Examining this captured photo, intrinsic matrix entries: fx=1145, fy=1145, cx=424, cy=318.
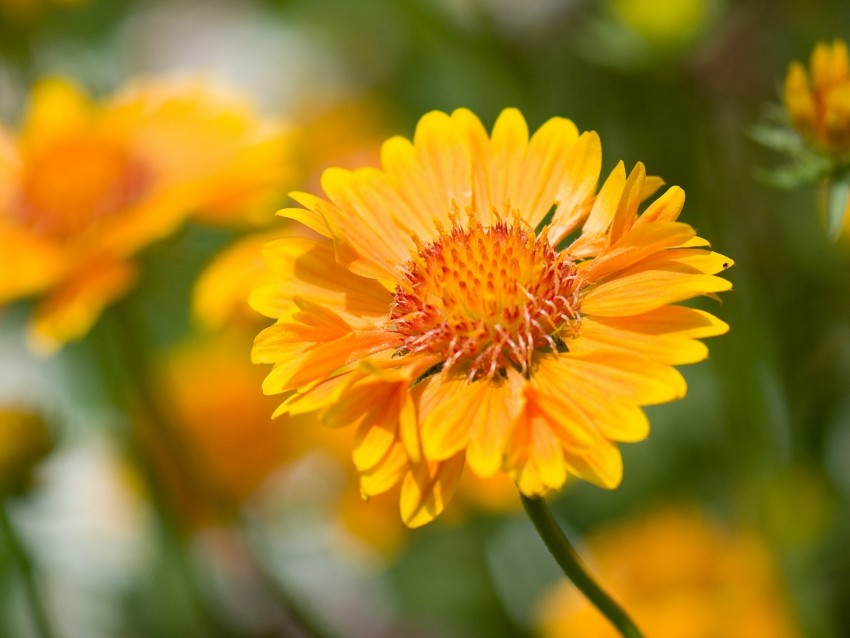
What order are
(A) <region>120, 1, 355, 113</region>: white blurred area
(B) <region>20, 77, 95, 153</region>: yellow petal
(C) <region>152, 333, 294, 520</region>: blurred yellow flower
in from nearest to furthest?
(B) <region>20, 77, 95, 153</region>: yellow petal, (C) <region>152, 333, 294, 520</region>: blurred yellow flower, (A) <region>120, 1, 355, 113</region>: white blurred area

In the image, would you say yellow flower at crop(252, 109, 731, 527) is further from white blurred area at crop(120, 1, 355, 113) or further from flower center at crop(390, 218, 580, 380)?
white blurred area at crop(120, 1, 355, 113)

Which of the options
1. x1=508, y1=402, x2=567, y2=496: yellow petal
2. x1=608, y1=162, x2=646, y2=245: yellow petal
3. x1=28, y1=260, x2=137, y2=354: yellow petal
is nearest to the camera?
x1=508, y1=402, x2=567, y2=496: yellow petal

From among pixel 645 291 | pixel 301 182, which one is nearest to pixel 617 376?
pixel 645 291

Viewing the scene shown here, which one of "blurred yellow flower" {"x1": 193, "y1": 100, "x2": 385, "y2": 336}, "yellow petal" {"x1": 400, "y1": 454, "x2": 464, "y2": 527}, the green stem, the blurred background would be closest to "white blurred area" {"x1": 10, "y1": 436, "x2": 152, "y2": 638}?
the blurred background

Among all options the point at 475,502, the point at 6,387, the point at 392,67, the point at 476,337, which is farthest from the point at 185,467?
the point at 392,67

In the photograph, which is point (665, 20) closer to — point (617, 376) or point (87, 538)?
point (617, 376)
